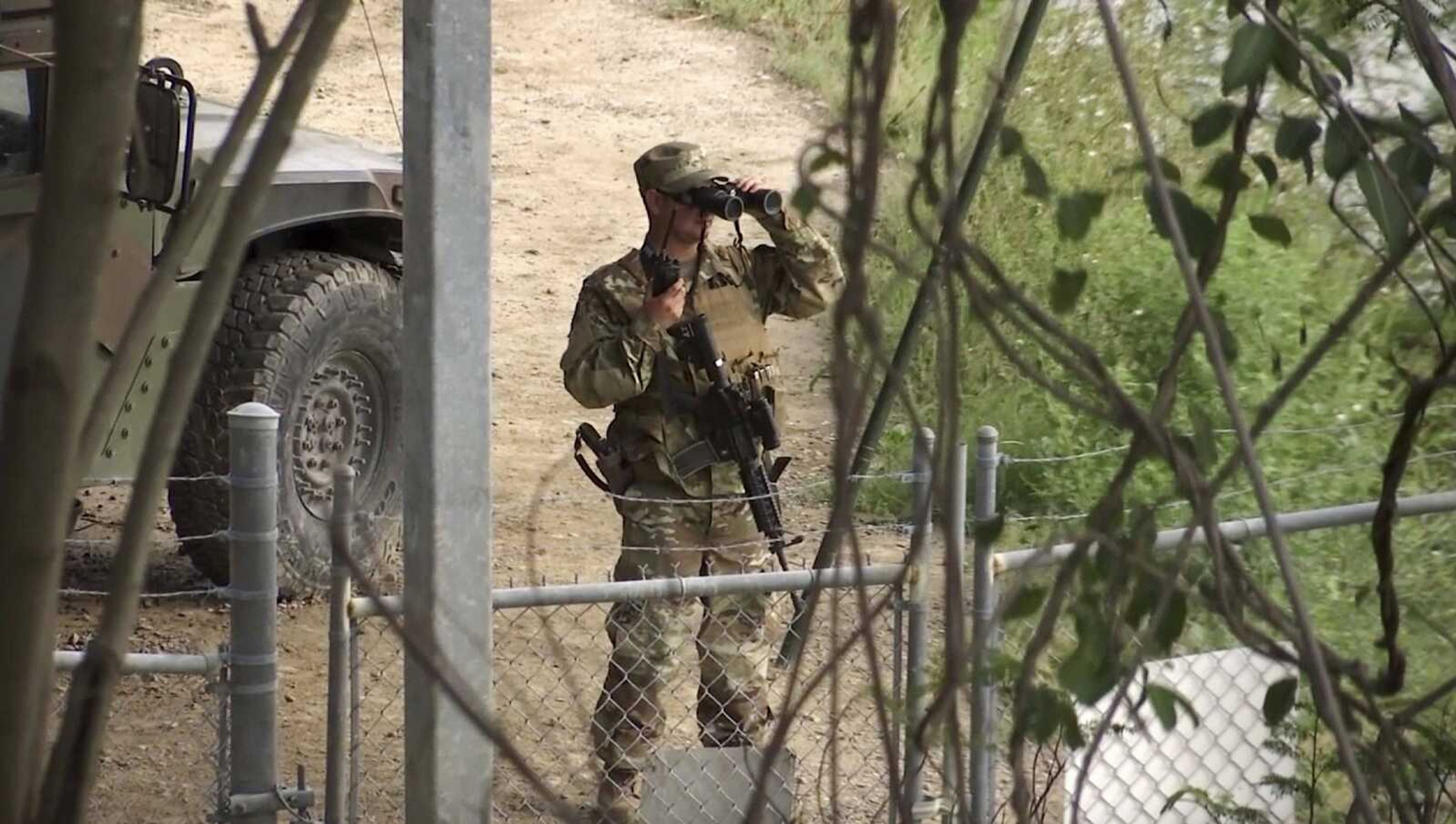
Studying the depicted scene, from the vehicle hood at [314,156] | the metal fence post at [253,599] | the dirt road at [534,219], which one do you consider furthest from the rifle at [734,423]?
the vehicle hood at [314,156]

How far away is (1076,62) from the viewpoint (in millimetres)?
8914

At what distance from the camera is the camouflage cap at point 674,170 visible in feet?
14.6

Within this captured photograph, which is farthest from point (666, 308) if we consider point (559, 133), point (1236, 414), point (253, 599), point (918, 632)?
Result: point (559, 133)

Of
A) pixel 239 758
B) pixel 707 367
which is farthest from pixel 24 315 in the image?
pixel 707 367

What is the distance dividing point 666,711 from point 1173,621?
3712 millimetres

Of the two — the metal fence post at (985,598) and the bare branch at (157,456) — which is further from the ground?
the bare branch at (157,456)

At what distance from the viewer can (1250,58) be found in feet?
4.02

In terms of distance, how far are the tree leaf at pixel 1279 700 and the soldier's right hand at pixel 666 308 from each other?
297 cm

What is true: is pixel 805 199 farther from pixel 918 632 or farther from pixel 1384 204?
pixel 918 632

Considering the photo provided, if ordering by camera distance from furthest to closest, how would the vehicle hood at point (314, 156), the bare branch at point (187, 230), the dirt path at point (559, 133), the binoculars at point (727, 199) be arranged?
1. the dirt path at point (559, 133)
2. the vehicle hood at point (314, 156)
3. the binoculars at point (727, 199)
4. the bare branch at point (187, 230)

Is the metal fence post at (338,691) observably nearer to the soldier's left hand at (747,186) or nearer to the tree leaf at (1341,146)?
the soldier's left hand at (747,186)

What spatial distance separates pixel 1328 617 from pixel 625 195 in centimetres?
758

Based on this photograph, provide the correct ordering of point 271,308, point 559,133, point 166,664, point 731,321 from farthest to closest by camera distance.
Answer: point 559,133 → point 271,308 → point 731,321 → point 166,664

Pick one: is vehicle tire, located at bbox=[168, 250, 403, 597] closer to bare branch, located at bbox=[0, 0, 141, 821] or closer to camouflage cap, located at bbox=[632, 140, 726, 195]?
camouflage cap, located at bbox=[632, 140, 726, 195]
